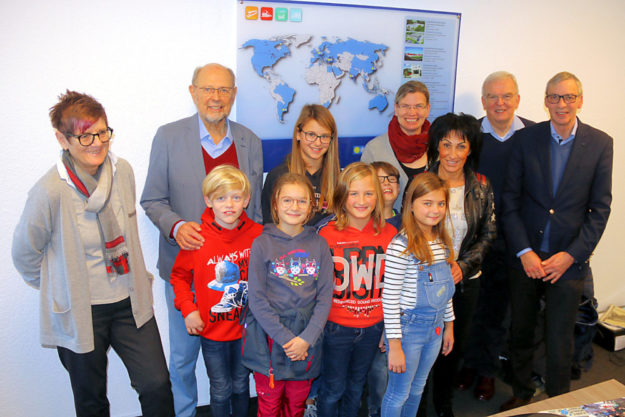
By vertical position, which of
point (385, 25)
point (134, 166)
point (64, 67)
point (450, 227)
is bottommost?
point (450, 227)

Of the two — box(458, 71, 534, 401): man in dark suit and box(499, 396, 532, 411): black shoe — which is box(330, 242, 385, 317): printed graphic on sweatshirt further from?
box(499, 396, 532, 411): black shoe

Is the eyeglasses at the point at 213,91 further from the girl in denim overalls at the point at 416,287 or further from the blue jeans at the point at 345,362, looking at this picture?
the blue jeans at the point at 345,362

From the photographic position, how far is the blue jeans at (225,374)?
81.3 inches

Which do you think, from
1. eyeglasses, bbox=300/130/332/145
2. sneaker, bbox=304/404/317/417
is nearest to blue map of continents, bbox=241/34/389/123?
eyeglasses, bbox=300/130/332/145

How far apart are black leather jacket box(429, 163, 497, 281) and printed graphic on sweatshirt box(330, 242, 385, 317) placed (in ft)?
1.56

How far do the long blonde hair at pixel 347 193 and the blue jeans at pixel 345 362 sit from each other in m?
0.49

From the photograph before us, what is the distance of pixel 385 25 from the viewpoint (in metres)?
2.77

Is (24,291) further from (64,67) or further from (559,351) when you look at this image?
Answer: (559,351)

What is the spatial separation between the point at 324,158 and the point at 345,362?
1061 mm

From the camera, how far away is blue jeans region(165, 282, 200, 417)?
237cm

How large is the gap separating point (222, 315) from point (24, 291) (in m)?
1.19

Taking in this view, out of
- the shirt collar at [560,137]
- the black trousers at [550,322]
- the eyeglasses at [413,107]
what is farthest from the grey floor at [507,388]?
the eyeglasses at [413,107]

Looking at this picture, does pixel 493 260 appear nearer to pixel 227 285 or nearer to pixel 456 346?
pixel 456 346

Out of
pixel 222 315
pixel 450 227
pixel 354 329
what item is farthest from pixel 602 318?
pixel 222 315
